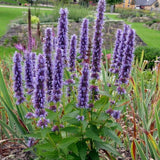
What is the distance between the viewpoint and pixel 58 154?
187cm

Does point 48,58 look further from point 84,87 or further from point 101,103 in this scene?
point 101,103

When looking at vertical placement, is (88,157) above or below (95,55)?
below

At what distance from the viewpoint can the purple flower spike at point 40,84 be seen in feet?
4.94

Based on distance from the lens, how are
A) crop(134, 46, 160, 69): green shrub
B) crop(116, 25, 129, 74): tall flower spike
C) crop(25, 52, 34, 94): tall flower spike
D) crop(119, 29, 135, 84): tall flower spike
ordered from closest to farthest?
crop(119, 29, 135, 84): tall flower spike → crop(25, 52, 34, 94): tall flower spike → crop(116, 25, 129, 74): tall flower spike → crop(134, 46, 160, 69): green shrub

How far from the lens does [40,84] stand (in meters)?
1.53

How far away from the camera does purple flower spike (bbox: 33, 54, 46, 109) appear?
150 cm

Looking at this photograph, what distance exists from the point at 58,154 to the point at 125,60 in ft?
2.90

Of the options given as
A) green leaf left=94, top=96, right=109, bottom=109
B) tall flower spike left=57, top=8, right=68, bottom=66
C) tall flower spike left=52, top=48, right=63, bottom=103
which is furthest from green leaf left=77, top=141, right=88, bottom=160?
tall flower spike left=57, top=8, right=68, bottom=66

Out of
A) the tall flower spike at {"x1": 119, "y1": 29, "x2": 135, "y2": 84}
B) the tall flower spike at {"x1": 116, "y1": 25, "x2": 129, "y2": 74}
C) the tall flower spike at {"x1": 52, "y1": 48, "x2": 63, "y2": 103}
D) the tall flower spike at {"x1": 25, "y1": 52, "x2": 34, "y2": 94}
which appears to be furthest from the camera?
the tall flower spike at {"x1": 116, "y1": 25, "x2": 129, "y2": 74}

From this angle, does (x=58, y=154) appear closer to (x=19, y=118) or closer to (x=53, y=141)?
(x=53, y=141)

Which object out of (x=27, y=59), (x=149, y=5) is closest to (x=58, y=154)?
(x=27, y=59)

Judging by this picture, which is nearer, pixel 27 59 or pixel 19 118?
pixel 27 59

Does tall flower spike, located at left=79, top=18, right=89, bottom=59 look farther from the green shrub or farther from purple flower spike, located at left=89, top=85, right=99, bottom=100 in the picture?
the green shrub

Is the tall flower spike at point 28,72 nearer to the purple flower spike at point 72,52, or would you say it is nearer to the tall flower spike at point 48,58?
the tall flower spike at point 48,58
